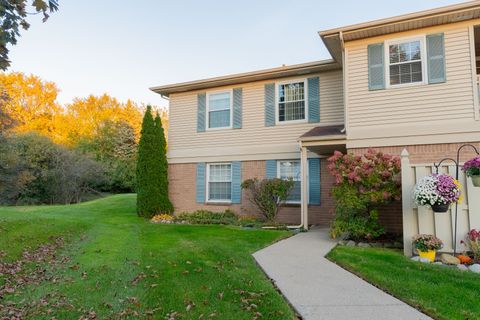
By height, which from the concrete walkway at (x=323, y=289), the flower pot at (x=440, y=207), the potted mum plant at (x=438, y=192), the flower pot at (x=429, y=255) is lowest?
the concrete walkway at (x=323, y=289)

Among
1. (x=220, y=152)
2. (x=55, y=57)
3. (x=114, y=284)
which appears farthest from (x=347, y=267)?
(x=55, y=57)

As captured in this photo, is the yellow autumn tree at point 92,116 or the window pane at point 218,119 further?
the yellow autumn tree at point 92,116

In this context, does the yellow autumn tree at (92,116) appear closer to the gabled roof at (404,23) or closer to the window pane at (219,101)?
the window pane at (219,101)

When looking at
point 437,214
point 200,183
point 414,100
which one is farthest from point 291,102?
point 437,214

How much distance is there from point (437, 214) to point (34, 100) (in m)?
31.1

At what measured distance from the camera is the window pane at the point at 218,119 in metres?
12.8

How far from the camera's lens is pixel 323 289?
14.5 feet

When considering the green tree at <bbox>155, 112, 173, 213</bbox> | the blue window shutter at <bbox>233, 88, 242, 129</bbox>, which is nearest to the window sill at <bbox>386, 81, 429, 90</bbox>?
the blue window shutter at <bbox>233, 88, 242, 129</bbox>

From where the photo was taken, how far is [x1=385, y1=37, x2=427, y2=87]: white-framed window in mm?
8422

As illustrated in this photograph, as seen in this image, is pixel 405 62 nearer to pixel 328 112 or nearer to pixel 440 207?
pixel 328 112

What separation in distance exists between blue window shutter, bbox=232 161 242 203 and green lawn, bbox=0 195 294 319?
3.11m

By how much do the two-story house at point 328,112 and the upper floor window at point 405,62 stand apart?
2cm

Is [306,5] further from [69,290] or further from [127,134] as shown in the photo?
[127,134]

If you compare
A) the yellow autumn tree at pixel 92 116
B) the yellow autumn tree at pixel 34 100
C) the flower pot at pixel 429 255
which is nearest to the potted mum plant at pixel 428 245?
the flower pot at pixel 429 255
